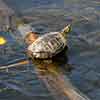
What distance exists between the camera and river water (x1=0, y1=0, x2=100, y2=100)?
5188mm

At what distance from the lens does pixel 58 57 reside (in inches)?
241

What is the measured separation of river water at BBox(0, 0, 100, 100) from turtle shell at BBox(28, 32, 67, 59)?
0.14 m

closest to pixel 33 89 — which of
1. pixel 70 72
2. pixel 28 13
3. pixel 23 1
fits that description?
pixel 70 72

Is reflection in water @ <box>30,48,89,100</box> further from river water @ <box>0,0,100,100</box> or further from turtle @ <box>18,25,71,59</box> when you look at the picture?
turtle @ <box>18,25,71,59</box>

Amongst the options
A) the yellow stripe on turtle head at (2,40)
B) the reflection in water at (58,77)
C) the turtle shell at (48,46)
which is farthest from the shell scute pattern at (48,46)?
the yellow stripe on turtle head at (2,40)

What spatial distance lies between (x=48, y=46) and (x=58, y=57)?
326 millimetres

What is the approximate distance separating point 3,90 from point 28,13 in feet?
10.3

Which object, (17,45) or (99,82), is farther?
(17,45)

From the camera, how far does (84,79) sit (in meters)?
5.49

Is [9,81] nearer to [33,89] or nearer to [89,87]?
[33,89]

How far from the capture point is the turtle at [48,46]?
585 cm

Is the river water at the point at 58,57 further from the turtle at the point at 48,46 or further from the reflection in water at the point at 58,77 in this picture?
the turtle at the point at 48,46

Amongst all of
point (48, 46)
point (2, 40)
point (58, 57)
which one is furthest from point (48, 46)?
point (2, 40)

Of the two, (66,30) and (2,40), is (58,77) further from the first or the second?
(2,40)
